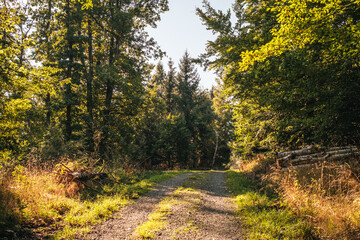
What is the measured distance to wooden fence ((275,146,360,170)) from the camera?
21.7 ft

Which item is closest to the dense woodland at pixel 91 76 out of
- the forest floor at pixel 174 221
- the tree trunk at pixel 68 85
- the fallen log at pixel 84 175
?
the tree trunk at pixel 68 85

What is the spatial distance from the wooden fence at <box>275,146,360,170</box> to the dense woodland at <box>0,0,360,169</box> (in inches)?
17.2

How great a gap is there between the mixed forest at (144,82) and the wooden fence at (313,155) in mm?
460

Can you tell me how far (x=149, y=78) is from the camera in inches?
710

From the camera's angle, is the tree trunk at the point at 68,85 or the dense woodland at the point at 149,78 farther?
the tree trunk at the point at 68,85

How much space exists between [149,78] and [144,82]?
1169 millimetres

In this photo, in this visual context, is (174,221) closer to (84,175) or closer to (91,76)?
(84,175)

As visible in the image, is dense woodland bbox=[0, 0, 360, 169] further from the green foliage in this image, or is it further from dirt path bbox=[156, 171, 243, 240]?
dirt path bbox=[156, 171, 243, 240]

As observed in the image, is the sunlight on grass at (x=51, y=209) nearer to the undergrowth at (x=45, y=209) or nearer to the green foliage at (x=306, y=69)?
the undergrowth at (x=45, y=209)

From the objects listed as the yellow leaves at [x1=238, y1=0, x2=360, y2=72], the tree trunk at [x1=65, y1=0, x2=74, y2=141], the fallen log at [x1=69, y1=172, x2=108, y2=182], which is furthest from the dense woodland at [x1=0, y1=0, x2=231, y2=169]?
the yellow leaves at [x1=238, y1=0, x2=360, y2=72]

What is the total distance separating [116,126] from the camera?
15.1m

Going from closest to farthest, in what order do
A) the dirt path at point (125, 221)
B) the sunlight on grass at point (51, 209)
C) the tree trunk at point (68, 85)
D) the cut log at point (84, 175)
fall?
the dirt path at point (125, 221)
the sunlight on grass at point (51, 209)
the cut log at point (84, 175)
the tree trunk at point (68, 85)

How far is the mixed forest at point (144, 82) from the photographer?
15.6 ft

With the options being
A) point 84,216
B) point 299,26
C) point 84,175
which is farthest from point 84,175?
point 299,26
